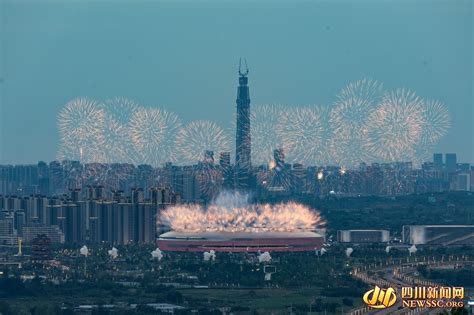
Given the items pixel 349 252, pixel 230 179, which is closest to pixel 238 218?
pixel 349 252

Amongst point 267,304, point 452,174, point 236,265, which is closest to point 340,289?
point 267,304

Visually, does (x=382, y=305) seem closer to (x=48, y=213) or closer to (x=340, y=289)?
(x=340, y=289)

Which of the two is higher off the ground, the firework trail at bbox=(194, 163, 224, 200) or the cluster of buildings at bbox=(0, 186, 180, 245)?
the firework trail at bbox=(194, 163, 224, 200)

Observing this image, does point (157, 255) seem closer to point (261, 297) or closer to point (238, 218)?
point (238, 218)

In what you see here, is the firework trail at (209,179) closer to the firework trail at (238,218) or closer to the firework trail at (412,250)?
the firework trail at (238,218)

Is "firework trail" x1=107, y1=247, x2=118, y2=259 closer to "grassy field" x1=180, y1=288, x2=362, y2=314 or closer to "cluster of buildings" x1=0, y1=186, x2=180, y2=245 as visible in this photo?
"cluster of buildings" x1=0, y1=186, x2=180, y2=245

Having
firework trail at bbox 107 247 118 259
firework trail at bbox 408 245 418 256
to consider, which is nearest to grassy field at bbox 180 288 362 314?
firework trail at bbox 408 245 418 256
